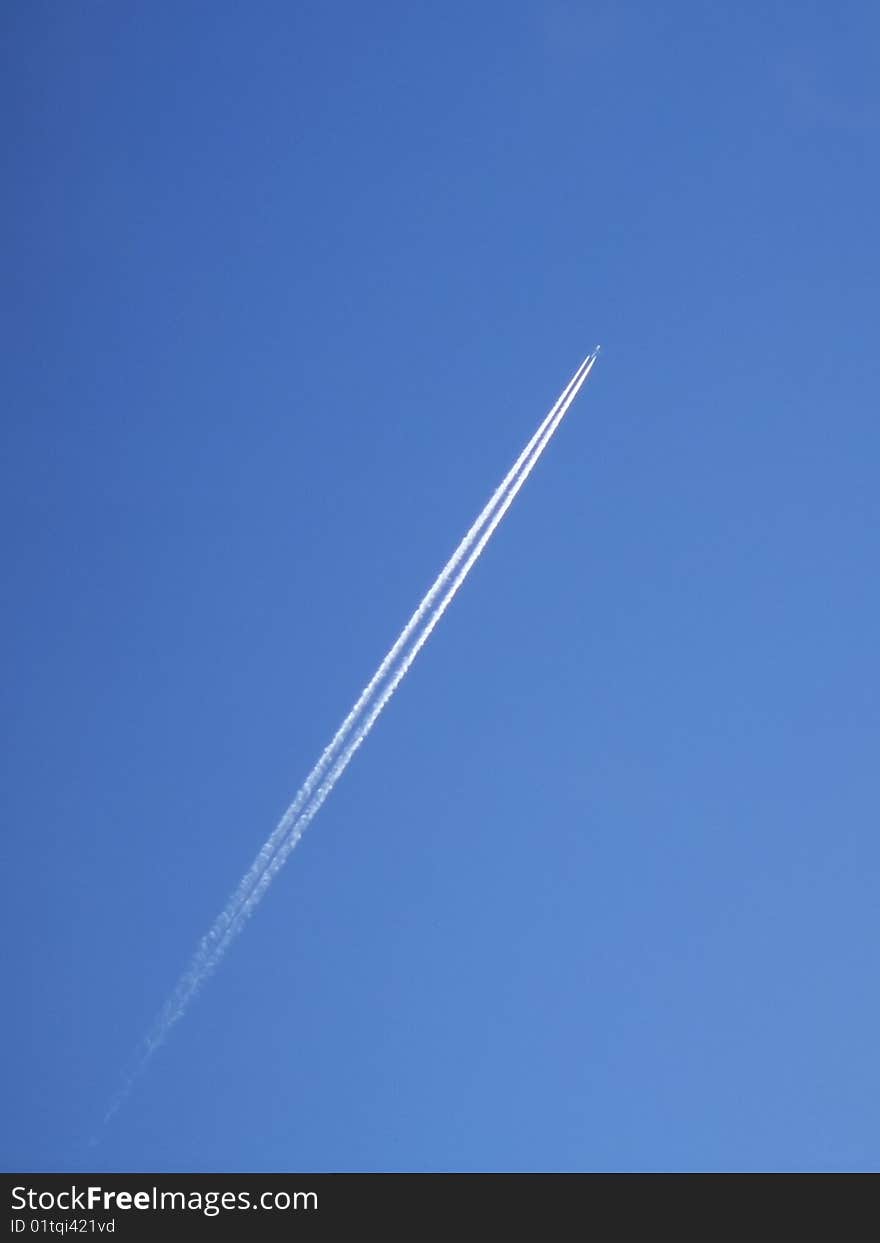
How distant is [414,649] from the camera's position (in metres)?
37.7

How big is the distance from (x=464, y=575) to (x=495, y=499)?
2.27 meters
